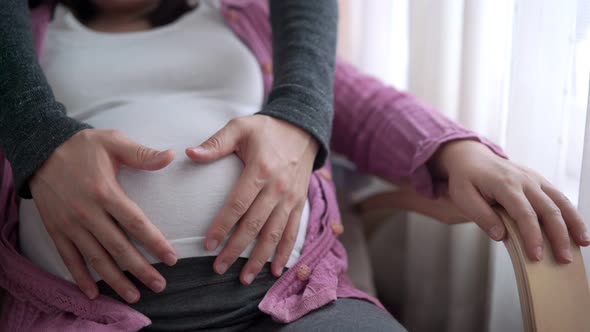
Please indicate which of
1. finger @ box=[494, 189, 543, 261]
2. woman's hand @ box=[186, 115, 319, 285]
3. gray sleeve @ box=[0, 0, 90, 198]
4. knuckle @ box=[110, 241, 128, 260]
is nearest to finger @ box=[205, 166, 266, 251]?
woman's hand @ box=[186, 115, 319, 285]

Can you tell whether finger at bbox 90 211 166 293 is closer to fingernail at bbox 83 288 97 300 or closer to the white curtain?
fingernail at bbox 83 288 97 300

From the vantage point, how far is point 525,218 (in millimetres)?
680

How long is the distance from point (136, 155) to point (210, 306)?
0.22m

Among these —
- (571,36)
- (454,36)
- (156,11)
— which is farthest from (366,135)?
(156,11)

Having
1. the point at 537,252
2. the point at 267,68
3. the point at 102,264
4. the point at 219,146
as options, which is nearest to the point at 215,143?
the point at 219,146

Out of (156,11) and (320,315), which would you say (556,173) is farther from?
(156,11)

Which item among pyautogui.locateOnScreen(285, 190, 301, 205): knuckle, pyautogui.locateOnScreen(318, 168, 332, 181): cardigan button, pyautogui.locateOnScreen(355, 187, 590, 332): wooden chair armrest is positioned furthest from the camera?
pyautogui.locateOnScreen(318, 168, 332, 181): cardigan button

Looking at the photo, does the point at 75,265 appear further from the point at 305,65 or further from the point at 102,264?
the point at 305,65

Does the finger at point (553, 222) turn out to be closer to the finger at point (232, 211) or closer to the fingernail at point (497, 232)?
the fingernail at point (497, 232)

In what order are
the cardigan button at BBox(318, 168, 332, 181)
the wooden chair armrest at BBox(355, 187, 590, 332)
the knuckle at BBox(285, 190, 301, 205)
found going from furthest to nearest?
the cardigan button at BBox(318, 168, 332, 181)
the knuckle at BBox(285, 190, 301, 205)
the wooden chair armrest at BBox(355, 187, 590, 332)

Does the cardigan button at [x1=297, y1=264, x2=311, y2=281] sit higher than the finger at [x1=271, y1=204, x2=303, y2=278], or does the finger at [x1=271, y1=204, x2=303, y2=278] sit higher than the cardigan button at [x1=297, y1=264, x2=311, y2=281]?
the finger at [x1=271, y1=204, x2=303, y2=278]

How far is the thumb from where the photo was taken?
2.22 feet

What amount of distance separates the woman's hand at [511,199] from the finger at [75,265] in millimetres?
524

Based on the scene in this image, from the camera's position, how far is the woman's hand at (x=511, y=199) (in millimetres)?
671
